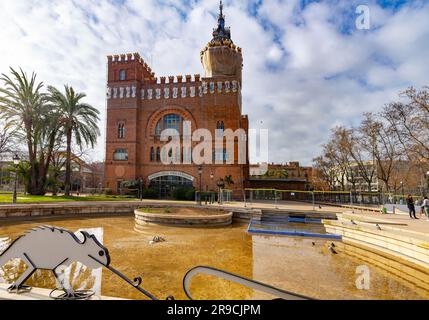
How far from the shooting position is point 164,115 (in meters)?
33.6

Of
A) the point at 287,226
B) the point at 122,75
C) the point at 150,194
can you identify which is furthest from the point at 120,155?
the point at 287,226

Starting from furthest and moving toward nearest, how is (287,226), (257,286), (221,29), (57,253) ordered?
(221,29)
(287,226)
(57,253)
(257,286)

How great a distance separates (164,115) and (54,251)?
31.5 metres

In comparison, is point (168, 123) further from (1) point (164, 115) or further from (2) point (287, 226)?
(2) point (287, 226)

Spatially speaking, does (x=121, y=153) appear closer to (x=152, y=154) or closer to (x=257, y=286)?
(x=152, y=154)

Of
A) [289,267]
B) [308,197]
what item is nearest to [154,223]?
[289,267]

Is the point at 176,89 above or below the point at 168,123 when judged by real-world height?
above

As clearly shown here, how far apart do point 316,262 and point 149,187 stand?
26961 mm

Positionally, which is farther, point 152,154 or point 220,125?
point 152,154

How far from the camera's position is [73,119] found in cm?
2703

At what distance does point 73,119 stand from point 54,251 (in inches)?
1093

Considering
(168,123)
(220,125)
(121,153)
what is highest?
(168,123)

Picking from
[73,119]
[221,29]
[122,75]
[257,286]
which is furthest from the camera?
[221,29]
